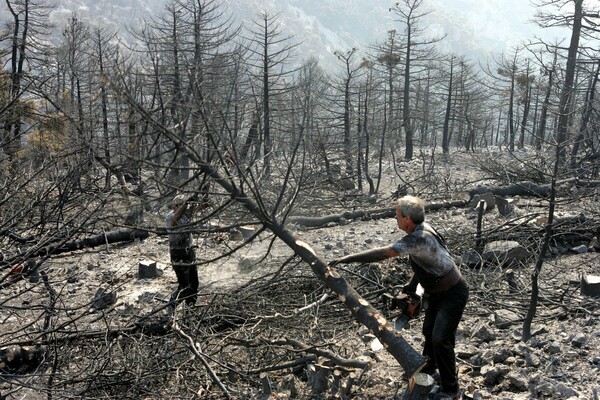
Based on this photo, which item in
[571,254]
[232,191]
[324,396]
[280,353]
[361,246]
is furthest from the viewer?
[361,246]

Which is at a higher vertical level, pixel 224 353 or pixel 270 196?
pixel 270 196

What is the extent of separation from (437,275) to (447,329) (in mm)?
368

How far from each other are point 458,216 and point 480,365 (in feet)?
21.7

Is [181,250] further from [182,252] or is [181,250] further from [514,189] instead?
[514,189]

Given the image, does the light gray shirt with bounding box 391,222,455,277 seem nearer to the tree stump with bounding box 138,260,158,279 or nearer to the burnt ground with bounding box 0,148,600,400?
the burnt ground with bounding box 0,148,600,400

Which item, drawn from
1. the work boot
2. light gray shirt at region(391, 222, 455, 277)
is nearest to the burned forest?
the work boot

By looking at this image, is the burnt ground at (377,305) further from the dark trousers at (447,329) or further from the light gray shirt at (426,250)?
the light gray shirt at (426,250)

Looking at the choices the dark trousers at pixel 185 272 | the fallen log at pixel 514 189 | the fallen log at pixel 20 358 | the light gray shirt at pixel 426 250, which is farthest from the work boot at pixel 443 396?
the fallen log at pixel 514 189

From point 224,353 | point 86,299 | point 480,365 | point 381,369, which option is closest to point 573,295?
point 480,365

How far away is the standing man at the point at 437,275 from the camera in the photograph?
11.4ft

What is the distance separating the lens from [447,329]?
3.56m

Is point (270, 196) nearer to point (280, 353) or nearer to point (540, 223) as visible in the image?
point (280, 353)

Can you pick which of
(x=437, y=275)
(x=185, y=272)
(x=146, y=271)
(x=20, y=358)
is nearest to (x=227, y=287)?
(x=185, y=272)

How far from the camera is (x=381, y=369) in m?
4.17
